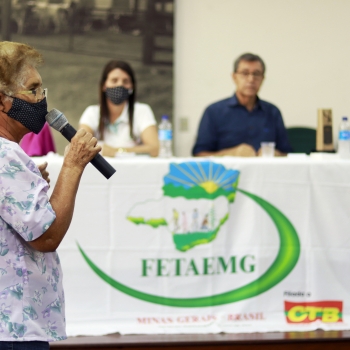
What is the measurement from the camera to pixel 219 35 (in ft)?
16.5

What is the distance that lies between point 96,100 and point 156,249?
229 centimetres

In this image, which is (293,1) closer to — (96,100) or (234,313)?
(96,100)

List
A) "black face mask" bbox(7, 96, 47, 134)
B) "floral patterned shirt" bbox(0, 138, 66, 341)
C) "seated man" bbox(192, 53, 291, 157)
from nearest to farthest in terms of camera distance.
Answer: "floral patterned shirt" bbox(0, 138, 66, 341), "black face mask" bbox(7, 96, 47, 134), "seated man" bbox(192, 53, 291, 157)

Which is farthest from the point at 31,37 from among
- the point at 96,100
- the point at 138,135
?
the point at 138,135

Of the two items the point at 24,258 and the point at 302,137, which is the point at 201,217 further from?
the point at 302,137

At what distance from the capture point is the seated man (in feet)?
12.7

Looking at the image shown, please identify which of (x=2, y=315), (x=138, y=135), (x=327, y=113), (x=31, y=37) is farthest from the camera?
(x=31, y=37)

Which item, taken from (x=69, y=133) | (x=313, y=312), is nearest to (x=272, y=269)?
(x=313, y=312)

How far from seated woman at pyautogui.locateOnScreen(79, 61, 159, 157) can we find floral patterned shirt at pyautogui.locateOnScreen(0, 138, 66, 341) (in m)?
2.23

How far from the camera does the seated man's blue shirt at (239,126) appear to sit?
3869 mm

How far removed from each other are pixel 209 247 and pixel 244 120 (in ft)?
4.18

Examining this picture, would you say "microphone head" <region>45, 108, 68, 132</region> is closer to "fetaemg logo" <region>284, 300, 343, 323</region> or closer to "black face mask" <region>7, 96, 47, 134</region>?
"black face mask" <region>7, 96, 47, 134</region>

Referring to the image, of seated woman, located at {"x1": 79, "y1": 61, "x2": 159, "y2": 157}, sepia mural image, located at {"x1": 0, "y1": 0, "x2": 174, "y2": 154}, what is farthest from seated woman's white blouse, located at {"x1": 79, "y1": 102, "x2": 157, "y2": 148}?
sepia mural image, located at {"x1": 0, "y1": 0, "x2": 174, "y2": 154}

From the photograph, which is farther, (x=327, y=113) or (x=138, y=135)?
(x=138, y=135)
